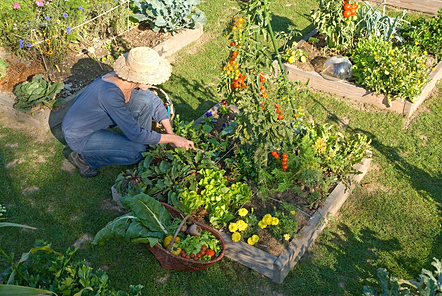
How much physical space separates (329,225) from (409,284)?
0.93m

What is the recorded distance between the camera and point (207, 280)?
3.56m

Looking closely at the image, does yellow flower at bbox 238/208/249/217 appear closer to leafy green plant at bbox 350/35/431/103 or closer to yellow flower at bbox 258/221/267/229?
yellow flower at bbox 258/221/267/229

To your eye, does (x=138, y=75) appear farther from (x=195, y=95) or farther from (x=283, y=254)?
(x=283, y=254)

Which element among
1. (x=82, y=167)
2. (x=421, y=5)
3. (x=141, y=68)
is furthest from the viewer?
(x=421, y=5)

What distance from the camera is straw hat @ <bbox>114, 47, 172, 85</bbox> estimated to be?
3.91 m

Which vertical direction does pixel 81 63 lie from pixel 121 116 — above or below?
below

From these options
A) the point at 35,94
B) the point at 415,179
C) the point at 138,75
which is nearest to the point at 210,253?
the point at 138,75

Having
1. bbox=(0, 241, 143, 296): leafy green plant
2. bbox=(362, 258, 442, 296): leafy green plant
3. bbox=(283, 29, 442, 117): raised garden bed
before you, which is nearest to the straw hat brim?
bbox=(0, 241, 143, 296): leafy green plant

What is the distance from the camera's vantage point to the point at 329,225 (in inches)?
158

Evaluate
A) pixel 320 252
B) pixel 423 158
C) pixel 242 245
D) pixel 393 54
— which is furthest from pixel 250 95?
pixel 393 54

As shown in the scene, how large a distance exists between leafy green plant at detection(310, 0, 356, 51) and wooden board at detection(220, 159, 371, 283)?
3.04m

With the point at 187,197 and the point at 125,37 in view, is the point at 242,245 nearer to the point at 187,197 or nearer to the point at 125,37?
the point at 187,197

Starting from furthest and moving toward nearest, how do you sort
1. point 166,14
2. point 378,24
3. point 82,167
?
point 166,14
point 378,24
point 82,167

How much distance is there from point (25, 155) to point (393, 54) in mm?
5071
